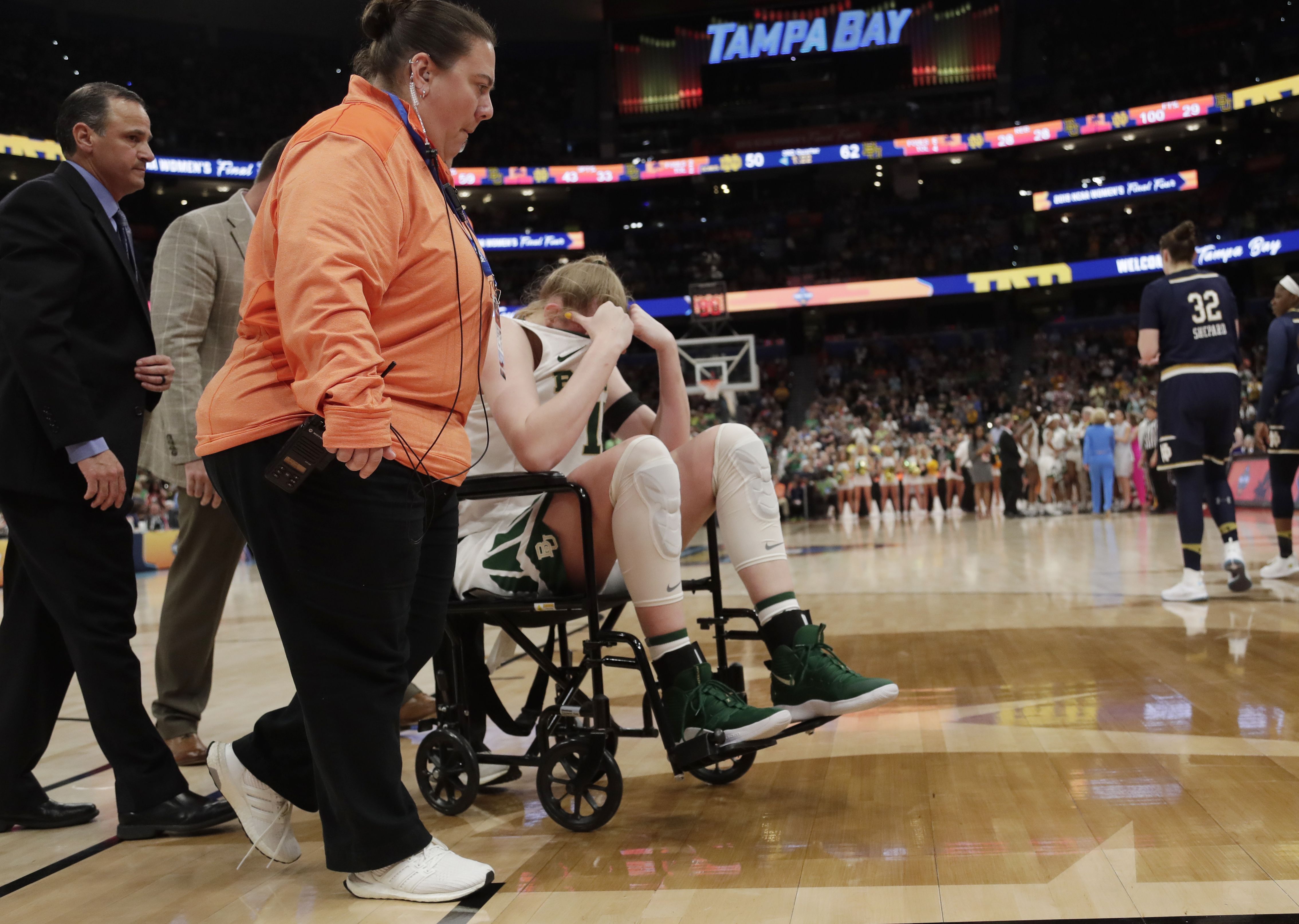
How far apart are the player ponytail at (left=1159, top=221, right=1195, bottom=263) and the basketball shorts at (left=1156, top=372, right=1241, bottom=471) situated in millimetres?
527

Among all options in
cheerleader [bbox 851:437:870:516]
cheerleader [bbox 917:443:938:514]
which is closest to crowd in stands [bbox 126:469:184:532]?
cheerleader [bbox 851:437:870:516]

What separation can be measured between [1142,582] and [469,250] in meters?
4.66

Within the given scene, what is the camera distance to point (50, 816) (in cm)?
215

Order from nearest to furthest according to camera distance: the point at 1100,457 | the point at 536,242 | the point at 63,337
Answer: the point at 63,337
the point at 1100,457
the point at 536,242

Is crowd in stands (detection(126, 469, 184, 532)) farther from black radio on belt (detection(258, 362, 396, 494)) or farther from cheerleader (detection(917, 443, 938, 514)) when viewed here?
black radio on belt (detection(258, 362, 396, 494))

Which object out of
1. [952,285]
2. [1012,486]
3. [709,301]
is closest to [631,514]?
[1012,486]

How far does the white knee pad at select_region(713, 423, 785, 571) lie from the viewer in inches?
80.0

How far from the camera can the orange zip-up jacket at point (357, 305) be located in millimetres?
1384

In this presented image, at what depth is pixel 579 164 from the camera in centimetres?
2628

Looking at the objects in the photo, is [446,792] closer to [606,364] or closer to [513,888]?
[513,888]

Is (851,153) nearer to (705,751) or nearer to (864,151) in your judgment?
(864,151)

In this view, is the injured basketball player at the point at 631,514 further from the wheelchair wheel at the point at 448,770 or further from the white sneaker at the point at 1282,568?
the white sneaker at the point at 1282,568

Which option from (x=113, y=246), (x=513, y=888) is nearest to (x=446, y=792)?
(x=513, y=888)

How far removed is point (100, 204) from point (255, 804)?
1.32 meters
